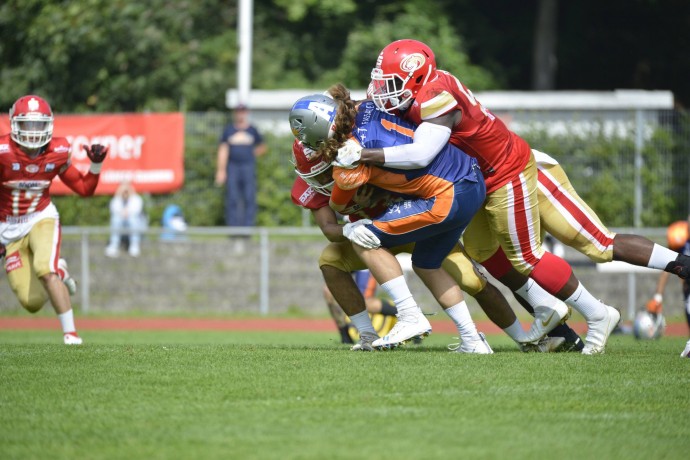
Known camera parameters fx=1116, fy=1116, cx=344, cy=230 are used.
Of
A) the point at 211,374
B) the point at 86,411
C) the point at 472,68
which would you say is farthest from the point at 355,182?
the point at 472,68

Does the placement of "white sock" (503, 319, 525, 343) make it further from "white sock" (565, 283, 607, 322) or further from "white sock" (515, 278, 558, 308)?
"white sock" (565, 283, 607, 322)

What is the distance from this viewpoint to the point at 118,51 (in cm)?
2378

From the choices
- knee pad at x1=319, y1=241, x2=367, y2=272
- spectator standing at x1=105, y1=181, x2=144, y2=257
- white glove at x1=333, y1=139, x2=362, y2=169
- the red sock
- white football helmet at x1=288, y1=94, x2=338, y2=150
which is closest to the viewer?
white glove at x1=333, y1=139, x2=362, y2=169

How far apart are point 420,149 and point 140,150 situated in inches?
525

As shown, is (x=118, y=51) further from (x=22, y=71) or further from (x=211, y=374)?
(x=211, y=374)

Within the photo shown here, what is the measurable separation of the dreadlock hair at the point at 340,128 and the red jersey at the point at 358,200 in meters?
0.37

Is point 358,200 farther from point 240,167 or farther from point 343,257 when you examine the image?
point 240,167

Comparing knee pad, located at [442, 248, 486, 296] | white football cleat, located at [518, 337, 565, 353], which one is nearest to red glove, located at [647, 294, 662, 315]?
white football cleat, located at [518, 337, 565, 353]

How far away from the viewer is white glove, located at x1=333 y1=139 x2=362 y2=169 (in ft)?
22.3

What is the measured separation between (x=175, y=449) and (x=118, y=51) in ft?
65.6

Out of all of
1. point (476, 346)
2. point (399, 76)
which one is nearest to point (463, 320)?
point (476, 346)

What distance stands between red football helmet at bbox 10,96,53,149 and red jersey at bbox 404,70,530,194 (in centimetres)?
372

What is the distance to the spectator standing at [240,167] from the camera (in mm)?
17984

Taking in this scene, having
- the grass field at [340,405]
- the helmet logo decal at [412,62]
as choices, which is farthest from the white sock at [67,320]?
the helmet logo decal at [412,62]
